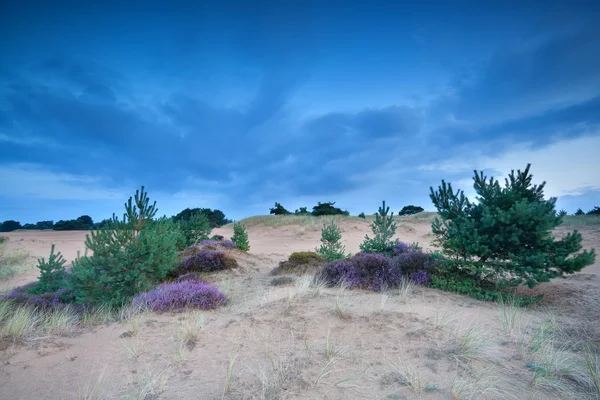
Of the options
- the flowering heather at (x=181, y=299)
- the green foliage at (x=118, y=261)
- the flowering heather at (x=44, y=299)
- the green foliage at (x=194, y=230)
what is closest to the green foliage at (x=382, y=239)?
the flowering heather at (x=181, y=299)

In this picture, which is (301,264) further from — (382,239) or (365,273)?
(365,273)

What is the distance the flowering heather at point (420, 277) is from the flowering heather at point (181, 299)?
5097 mm

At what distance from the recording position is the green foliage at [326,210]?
126 feet

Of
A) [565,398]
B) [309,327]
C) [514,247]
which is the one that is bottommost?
[565,398]

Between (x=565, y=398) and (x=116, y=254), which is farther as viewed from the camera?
(x=116, y=254)

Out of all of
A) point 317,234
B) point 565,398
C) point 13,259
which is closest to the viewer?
point 565,398

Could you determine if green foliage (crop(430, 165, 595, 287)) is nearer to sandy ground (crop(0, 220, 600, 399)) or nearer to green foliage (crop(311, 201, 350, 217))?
sandy ground (crop(0, 220, 600, 399))

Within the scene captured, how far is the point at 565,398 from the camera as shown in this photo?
9.86 feet

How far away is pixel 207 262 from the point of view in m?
12.0

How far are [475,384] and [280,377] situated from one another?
214cm

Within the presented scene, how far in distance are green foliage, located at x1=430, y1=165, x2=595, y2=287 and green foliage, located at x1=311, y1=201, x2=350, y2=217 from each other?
29.6 metres

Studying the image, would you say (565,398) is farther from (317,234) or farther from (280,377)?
(317,234)

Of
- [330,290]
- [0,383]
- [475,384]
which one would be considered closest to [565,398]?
[475,384]

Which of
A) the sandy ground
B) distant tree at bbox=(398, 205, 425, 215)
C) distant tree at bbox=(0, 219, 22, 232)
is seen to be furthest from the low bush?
distant tree at bbox=(0, 219, 22, 232)
